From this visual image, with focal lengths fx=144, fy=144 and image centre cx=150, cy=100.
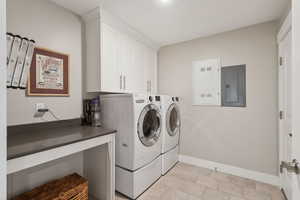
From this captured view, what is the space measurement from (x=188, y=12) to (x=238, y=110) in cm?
163

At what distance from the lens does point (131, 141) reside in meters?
1.70

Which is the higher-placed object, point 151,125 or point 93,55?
point 93,55

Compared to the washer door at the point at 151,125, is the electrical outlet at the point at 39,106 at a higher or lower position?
higher

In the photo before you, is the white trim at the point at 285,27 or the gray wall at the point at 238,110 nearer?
the white trim at the point at 285,27

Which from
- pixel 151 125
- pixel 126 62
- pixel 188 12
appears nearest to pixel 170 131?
pixel 151 125

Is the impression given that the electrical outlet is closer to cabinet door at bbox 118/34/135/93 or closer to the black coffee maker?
the black coffee maker

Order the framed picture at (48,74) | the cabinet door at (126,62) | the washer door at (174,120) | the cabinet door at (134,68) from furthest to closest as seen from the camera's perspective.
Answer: the washer door at (174,120) → the cabinet door at (134,68) → the cabinet door at (126,62) → the framed picture at (48,74)

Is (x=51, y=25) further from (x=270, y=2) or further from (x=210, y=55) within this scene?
(x=270, y=2)

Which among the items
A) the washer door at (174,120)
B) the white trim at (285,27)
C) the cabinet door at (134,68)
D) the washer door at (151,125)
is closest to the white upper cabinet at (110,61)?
the cabinet door at (134,68)

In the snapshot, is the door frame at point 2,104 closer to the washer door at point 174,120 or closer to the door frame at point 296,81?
the door frame at point 296,81

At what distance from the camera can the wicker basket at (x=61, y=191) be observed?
4.23 ft

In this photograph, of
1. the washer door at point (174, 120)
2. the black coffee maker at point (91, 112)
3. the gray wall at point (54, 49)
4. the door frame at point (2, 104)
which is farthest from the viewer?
the washer door at point (174, 120)

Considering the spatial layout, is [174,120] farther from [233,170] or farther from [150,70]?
[233,170]

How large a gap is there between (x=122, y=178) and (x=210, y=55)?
2.34 m
